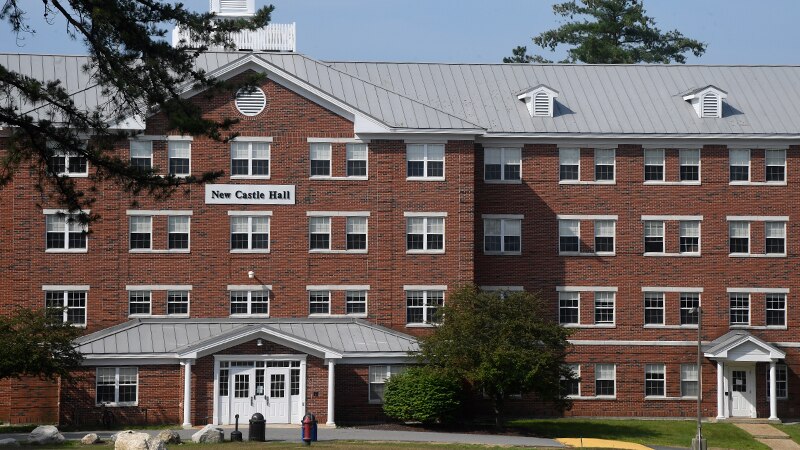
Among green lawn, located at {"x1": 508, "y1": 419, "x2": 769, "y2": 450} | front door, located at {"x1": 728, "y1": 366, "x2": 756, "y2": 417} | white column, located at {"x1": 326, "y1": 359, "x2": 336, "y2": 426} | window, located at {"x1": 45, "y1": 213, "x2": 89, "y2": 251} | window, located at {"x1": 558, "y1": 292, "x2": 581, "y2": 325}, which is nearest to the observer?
white column, located at {"x1": 326, "y1": 359, "x2": 336, "y2": 426}

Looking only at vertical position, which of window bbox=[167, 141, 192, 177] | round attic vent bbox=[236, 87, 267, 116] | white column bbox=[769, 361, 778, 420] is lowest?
white column bbox=[769, 361, 778, 420]

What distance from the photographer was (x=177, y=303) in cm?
5850

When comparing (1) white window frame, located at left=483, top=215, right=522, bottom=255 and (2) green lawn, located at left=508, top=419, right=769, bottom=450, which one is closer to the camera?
(2) green lawn, located at left=508, top=419, right=769, bottom=450

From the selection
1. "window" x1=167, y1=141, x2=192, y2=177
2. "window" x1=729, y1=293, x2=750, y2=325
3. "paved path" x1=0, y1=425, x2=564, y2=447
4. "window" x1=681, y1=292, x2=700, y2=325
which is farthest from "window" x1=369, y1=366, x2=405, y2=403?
"window" x1=729, y1=293, x2=750, y2=325

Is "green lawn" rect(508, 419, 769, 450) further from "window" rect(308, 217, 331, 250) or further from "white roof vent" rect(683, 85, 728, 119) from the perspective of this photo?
"white roof vent" rect(683, 85, 728, 119)

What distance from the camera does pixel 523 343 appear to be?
55219 mm

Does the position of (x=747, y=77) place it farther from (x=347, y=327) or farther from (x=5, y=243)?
(x=5, y=243)

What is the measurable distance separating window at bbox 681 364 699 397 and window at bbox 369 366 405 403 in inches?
473

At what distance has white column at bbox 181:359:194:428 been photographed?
178 feet

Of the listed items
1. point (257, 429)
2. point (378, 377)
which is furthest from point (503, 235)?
point (257, 429)

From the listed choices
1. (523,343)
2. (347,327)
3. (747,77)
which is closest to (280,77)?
(347,327)

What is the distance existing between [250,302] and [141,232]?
4.79 metres

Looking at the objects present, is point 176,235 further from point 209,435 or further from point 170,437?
point 170,437

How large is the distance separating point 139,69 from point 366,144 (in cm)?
2473
